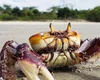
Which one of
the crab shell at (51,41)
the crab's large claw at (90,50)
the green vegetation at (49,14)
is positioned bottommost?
the green vegetation at (49,14)

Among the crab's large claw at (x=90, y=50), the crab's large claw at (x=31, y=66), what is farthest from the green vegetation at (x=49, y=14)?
the crab's large claw at (x=31, y=66)

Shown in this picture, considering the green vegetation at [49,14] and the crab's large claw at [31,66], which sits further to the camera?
the green vegetation at [49,14]

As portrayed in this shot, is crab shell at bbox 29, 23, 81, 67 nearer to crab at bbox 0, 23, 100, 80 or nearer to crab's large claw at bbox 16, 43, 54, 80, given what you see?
crab at bbox 0, 23, 100, 80

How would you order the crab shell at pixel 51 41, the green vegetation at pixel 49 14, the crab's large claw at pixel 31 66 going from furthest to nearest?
the green vegetation at pixel 49 14 < the crab shell at pixel 51 41 < the crab's large claw at pixel 31 66

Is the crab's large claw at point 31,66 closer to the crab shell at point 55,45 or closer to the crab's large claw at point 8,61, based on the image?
the crab's large claw at point 8,61

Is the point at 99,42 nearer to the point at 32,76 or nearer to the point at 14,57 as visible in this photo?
the point at 14,57

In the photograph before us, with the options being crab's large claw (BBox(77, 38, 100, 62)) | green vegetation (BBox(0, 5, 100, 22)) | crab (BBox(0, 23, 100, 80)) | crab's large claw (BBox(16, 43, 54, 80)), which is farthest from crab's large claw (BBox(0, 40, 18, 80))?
green vegetation (BBox(0, 5, 100, 22))
